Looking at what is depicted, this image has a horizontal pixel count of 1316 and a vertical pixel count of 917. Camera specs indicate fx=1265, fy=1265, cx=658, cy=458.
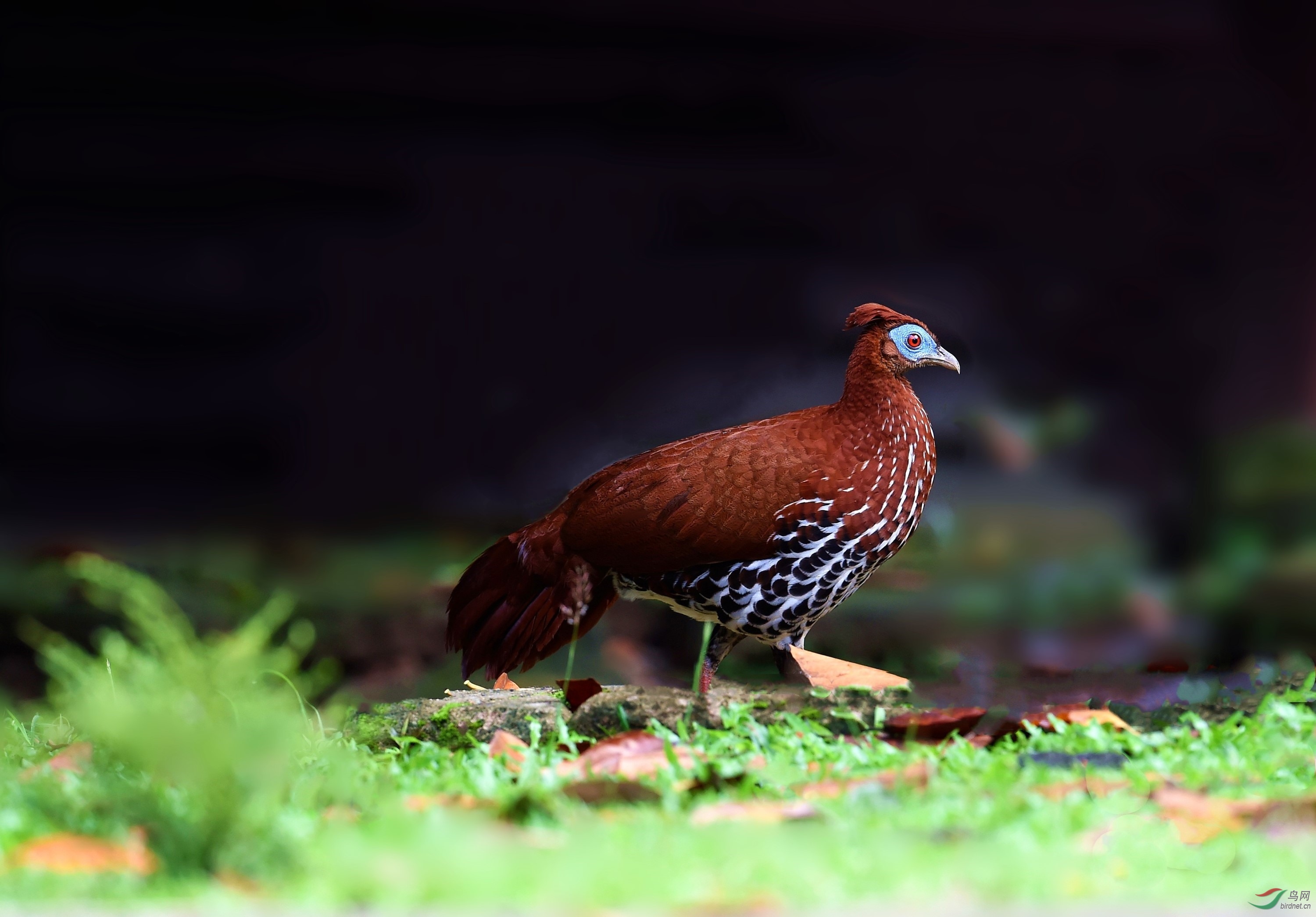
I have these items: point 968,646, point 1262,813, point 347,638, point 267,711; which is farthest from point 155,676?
point 968,646

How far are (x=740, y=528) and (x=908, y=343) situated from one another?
0.71 meters

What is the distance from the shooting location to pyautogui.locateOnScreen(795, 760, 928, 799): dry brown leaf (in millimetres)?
1842

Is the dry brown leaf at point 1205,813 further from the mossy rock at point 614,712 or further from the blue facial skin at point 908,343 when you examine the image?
the blue facial skin at point 908,343

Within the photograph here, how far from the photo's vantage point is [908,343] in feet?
10.9

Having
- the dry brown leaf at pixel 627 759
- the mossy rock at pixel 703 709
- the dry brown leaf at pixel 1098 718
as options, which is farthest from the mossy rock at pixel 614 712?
the dry brown leaf at pixel 1098 718

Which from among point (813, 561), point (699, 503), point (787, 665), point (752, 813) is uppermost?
point (699, 503)

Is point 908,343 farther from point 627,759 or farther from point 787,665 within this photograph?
point 627,759

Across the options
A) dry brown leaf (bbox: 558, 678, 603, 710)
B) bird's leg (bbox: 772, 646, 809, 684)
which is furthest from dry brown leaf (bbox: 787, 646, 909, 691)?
dry brown leaf (bbox: 558, 678, 603, 710)

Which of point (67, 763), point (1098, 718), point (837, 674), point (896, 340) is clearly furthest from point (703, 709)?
point (896, 340)

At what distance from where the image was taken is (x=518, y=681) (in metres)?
4.04

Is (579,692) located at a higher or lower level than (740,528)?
lower

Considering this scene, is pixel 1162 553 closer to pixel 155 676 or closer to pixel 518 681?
pixel 518 681

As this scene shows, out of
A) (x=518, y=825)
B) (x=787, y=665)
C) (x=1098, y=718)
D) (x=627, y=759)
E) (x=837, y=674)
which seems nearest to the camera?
(x=518, y=825)

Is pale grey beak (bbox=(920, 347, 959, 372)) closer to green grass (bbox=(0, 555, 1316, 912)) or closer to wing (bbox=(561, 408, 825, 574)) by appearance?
wing (bbox=(561, 408, 825, 574))
